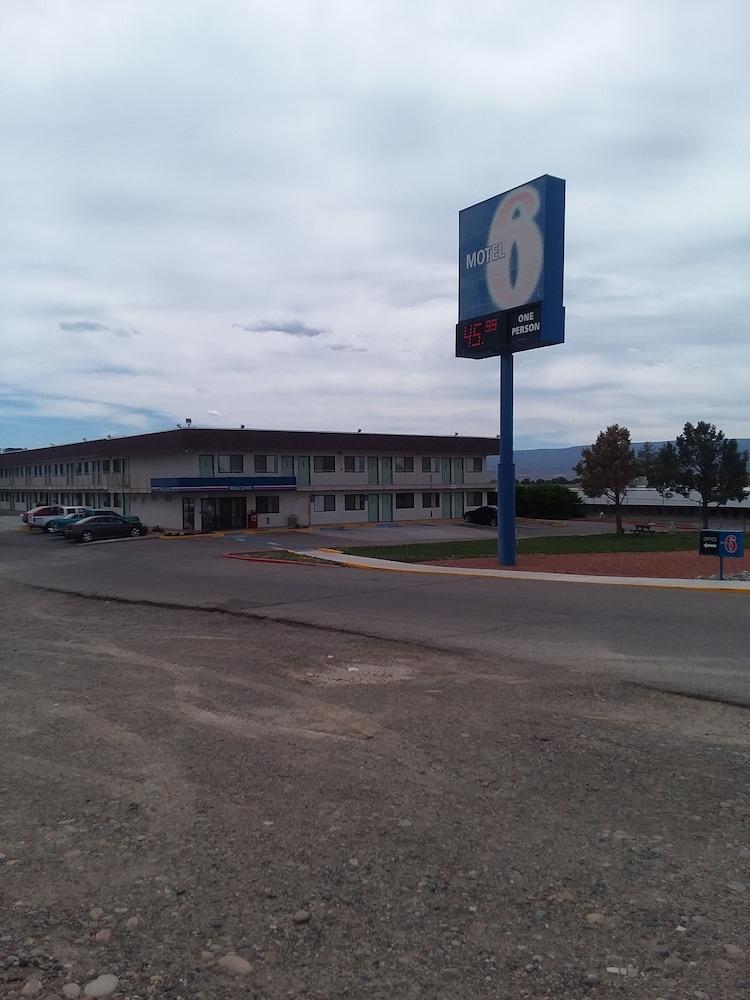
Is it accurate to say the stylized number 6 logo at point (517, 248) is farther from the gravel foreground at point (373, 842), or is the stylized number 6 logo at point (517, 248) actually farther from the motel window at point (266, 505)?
the motel window at point (266, 505)

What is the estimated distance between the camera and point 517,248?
25734 mm

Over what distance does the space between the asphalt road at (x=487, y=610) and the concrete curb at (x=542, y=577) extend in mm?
891

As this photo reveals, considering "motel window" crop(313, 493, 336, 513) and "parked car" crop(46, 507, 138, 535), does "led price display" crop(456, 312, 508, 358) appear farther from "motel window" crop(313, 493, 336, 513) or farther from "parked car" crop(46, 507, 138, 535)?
"parked car" crop(46, 507, 138, 535)

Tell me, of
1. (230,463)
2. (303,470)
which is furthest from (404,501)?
(230,463)

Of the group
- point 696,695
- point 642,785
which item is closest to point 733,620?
point 696,695

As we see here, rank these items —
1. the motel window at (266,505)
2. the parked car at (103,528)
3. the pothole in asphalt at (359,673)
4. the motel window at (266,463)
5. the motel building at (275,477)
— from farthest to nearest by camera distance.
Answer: the motel window at (266,463) < the motel window at (266,505) < the motel building at (275,477) < the parked car at (103,528) < the pothole in asphalt at (359,673)

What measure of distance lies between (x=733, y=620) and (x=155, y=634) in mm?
10490

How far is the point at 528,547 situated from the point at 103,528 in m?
23.4

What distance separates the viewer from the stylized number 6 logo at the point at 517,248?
25031mm

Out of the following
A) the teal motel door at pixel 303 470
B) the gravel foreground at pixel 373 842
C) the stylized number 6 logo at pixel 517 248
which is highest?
the stylized number 6 logo at pixel 517 248

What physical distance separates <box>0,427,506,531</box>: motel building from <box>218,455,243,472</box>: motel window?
0.21 ft

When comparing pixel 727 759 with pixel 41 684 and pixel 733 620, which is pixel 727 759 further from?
pixel 733 620

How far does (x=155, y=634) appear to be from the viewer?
46.0 ft

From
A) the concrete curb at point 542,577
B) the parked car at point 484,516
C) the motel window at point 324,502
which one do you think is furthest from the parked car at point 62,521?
the parked car at point 484,516
